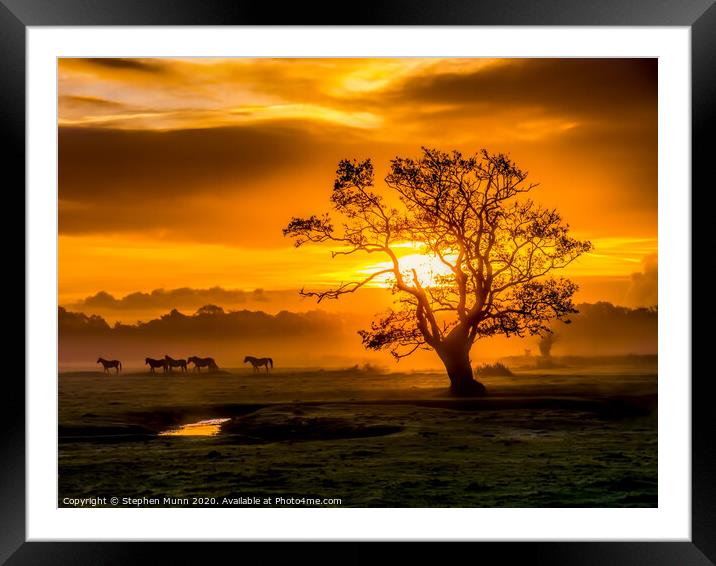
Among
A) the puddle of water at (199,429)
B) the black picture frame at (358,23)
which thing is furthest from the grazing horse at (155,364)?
the black picture frame at (358,23)

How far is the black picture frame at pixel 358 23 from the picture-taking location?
3.81 metres

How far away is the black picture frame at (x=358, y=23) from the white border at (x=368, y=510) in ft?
0.26

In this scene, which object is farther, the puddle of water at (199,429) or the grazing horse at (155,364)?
the grazing horse at (155,364)

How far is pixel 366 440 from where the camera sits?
16.5 ft

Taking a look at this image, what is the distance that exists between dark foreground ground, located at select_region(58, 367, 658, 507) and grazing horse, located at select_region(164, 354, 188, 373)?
0.10m

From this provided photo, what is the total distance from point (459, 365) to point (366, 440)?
1.01 metres

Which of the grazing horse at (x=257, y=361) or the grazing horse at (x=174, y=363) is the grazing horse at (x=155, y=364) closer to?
the grazing horse at (x=174, y=363)

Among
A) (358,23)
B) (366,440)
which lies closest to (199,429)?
(366,440)

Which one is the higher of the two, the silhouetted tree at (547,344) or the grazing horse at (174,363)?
the silhouetted tree at (547,344)

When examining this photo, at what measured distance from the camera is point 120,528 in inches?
161

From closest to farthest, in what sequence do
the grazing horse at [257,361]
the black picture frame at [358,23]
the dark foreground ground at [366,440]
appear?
the black picture frame at [358,23], the dark foreground ground at [366,440], the grazing horse at [257,361]

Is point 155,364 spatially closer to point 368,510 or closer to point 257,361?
point 257,361

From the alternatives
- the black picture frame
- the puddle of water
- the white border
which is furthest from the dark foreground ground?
the black picture frame
